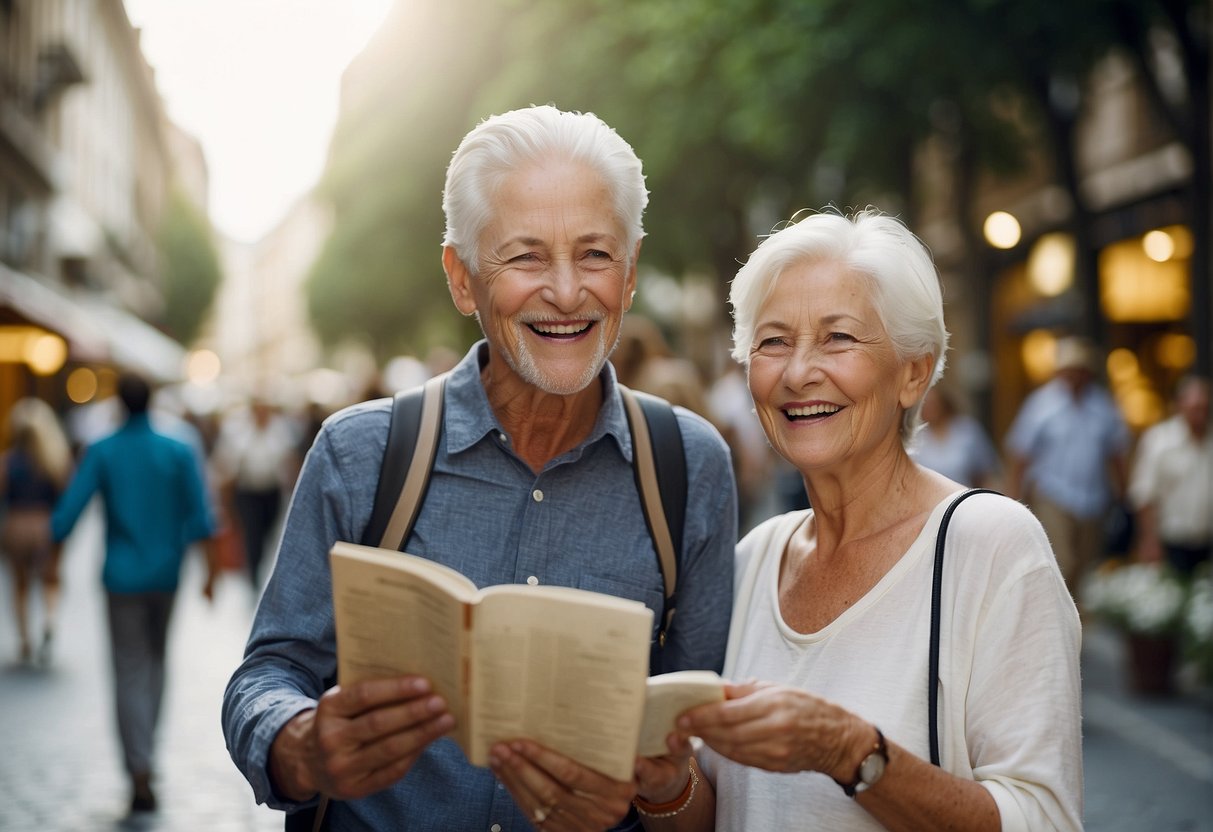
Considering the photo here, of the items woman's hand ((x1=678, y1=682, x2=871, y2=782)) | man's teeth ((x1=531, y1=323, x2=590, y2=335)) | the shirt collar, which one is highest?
man's teeth ((x1=531, y1=323, x2=590, y2=335))

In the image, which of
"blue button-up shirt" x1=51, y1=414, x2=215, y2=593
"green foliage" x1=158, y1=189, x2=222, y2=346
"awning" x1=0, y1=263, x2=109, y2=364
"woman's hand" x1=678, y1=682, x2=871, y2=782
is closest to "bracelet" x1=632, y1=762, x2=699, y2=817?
"woman's hand" x1=678, y1=682, x2=871, y2=782

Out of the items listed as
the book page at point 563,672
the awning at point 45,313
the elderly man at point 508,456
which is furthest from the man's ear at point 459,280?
the awning at point 45,313

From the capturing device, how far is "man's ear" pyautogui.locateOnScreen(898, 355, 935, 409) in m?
2.66

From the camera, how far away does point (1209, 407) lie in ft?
32.7

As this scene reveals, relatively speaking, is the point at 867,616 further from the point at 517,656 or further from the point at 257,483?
the point at 257,483

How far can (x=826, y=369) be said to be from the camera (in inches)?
101

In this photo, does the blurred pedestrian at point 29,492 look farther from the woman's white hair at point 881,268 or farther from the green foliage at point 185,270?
the green foliage at point 185,270

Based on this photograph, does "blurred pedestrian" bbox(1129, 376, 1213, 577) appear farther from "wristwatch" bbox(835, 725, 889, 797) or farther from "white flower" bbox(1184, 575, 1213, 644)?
"wristwatch" bbox(835, 725, 889, 797)

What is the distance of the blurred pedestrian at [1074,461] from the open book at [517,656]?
877 cm

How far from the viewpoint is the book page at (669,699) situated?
1.96 m

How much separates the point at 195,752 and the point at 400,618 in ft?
20.8

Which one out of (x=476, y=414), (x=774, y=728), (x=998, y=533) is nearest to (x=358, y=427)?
(x=476, y=414)

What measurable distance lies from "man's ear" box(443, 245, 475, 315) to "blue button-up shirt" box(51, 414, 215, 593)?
5.30 meters

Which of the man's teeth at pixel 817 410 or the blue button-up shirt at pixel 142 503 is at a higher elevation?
the man's teeth at pixel 817 410
